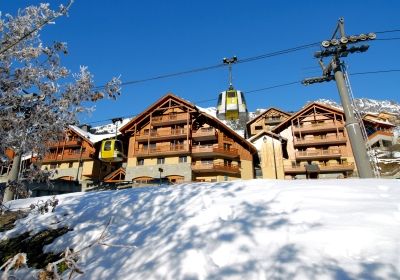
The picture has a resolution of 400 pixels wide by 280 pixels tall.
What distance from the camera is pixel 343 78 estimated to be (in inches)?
518

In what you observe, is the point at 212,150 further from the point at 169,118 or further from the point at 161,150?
the point at 169,118

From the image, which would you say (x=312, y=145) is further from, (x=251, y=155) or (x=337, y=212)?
(x=337, y=212)

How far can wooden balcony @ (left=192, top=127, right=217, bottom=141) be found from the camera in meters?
41.7

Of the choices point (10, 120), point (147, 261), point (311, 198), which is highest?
point (10, 120)

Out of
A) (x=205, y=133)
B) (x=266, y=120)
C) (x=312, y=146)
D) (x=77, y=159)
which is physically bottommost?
(x=77, y=159)

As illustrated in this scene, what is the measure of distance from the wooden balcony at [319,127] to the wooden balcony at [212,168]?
15.0 metres

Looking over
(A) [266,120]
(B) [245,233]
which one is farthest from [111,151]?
(B) [245,233]

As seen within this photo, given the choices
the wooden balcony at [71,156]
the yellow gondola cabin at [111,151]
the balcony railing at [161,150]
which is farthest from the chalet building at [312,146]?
the wooden balcony at [71,156]

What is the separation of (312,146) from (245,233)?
45.7 metres

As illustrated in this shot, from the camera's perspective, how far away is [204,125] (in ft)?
145

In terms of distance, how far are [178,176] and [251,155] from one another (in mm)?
11549

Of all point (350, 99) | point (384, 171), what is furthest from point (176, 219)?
point (384, 171)

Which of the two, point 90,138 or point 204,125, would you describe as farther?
point 90,138

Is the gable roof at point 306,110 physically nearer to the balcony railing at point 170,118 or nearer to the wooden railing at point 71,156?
the balcony railing at point 170,118
